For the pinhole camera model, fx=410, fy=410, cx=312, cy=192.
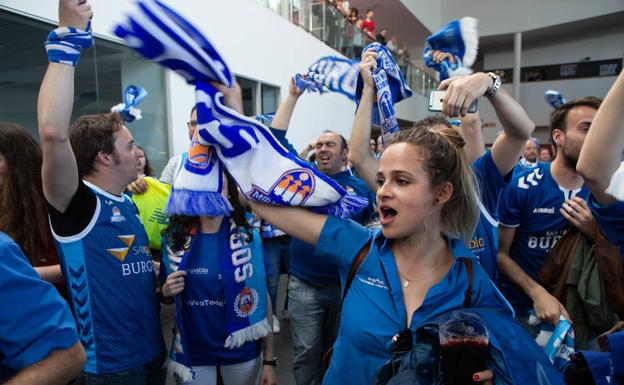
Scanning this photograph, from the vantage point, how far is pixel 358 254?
1.44 metres

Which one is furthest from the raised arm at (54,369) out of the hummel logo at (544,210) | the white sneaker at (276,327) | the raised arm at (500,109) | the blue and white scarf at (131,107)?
the white sneaker at (276,327)

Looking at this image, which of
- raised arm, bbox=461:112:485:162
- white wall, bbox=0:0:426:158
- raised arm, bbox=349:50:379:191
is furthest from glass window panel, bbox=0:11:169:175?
raised arm, bbox=461:112:485:162

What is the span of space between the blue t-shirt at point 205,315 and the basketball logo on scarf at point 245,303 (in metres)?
0.07

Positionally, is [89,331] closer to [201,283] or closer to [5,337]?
[201,283]

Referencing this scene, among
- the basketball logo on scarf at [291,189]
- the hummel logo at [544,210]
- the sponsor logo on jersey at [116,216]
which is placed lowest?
the hummel logo at [544,210]

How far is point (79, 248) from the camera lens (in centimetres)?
168

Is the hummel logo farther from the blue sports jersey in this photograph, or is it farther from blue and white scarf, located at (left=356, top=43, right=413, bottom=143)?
the blue sports jersey

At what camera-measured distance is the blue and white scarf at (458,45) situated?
7.15 ft

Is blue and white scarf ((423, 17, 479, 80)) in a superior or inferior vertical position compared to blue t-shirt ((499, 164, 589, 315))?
superior

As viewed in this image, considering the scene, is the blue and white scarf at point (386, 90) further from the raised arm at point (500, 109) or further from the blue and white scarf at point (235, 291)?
the blue and white scarf at point (235, 291)

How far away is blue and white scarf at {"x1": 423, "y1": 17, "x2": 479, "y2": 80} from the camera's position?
218 centimetres

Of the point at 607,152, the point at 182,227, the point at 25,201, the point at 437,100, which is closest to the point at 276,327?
the point at 182,227

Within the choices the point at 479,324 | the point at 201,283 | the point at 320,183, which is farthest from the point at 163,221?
the point at 479,324

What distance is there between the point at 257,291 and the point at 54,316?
115cm
